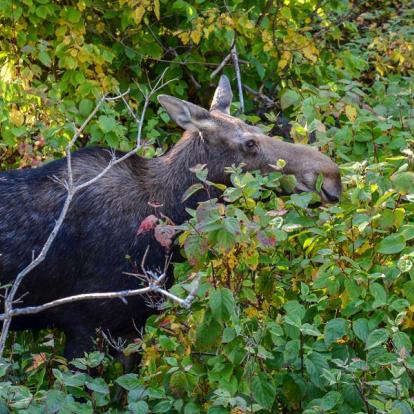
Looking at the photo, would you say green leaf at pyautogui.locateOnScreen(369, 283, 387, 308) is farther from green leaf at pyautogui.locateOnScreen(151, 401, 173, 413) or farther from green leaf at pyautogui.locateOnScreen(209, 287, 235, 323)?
green leaf at pyautogui.locateOnScreen(151, 401, 173, 413)

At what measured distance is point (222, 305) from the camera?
13.2 ft

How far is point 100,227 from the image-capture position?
220 inches

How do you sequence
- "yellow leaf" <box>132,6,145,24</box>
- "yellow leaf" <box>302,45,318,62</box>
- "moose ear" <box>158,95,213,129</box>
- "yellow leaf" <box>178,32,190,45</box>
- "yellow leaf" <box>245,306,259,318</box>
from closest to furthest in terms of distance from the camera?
"yellow leaf" <box>245,306,259,318</box> → "moose ear" <box>158,95,213,129</box> → "yellow leaf" <box>132,6,145,24</box> → "yellow leaf" <box>178,32,190,45</box> → "yellow leaf" <box>302,45,318,62</box>

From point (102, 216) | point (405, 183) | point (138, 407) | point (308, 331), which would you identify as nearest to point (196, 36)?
point (102, 216)

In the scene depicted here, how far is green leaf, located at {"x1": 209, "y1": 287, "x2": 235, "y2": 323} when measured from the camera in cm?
402

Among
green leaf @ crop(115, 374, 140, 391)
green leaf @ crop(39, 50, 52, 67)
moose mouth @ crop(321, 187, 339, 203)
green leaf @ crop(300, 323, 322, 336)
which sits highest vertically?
green leaf @ crop(39, 50, 52, 67)

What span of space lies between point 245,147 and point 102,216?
865 millimetres

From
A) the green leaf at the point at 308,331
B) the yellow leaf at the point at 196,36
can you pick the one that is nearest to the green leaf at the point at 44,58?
the yellow leaf at the point at 196,36

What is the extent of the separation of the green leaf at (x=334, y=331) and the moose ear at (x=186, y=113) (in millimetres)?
1882

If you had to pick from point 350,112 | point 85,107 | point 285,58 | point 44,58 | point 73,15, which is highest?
point 73,15

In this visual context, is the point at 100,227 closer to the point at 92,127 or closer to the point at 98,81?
the point at 92,127

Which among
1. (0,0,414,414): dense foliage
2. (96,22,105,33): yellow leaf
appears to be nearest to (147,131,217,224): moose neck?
(0,0,414,414): dense foliage

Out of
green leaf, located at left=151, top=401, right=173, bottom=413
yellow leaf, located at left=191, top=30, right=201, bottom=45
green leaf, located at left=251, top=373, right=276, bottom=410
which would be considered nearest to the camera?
green leaf, located at left=251, top=373, right=276, bottom=410

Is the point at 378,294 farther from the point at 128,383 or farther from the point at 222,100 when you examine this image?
the point at 222,100
